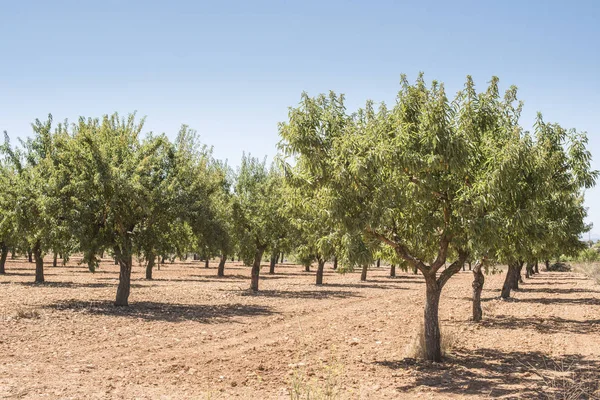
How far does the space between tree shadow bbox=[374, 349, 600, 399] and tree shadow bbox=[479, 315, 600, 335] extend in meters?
6.02

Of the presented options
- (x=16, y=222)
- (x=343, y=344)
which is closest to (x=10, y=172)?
(x=16, y=222)

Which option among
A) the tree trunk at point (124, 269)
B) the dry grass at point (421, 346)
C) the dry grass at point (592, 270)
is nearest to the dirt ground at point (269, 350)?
the dry grass at point (421, 346)

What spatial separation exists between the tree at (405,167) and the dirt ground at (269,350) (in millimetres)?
2277

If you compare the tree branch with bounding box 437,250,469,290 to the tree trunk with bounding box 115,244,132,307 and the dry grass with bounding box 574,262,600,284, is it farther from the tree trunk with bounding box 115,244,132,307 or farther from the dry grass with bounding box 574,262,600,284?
the dry grass with bounding box 574,262,600,284

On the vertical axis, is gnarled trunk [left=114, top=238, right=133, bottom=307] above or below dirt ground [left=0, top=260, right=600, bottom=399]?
above

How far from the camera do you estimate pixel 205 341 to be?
16.7 m

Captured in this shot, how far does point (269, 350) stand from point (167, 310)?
1094cm

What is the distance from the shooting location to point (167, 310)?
2480 cm

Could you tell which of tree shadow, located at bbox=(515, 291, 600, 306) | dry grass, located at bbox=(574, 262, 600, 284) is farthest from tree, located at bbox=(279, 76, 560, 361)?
dry grass, located at bbox=(574, 262, 600, 284)

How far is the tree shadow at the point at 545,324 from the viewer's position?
67.2ft

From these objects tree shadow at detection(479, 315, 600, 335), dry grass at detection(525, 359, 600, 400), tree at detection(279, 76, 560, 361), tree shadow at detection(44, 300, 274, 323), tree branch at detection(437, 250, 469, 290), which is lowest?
tree shadow at detection(44, 300, 274, 323)

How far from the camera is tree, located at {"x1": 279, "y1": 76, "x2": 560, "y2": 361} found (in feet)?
37.0

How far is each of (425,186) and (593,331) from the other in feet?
41.7

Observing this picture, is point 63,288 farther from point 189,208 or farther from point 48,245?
point 189,208
